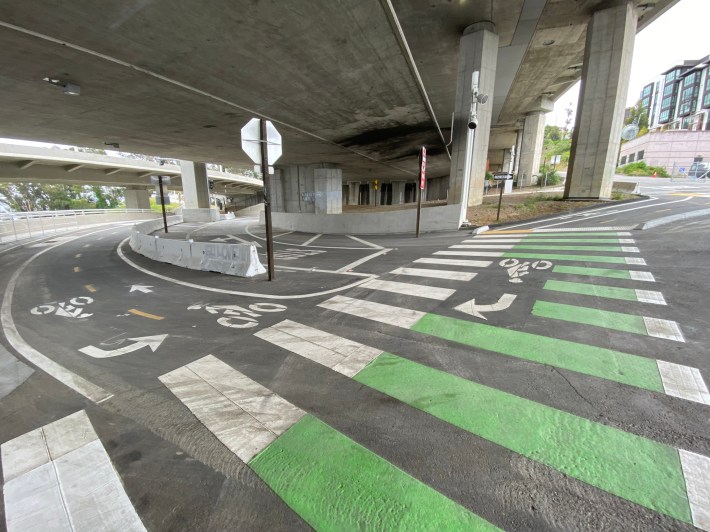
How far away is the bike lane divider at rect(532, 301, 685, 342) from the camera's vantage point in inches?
173

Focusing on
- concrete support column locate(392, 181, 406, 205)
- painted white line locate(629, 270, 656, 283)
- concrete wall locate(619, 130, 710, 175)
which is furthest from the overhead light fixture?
concrete wall locate(619, 130, 710, 175)

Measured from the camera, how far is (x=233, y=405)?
3422 mm

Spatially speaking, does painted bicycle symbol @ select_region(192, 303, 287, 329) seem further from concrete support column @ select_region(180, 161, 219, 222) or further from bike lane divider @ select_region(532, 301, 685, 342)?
concrete support column @ select_region(180, 161, 219, 222)

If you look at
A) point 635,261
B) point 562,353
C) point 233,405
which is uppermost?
point 635,261

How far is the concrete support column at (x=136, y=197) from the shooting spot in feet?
169

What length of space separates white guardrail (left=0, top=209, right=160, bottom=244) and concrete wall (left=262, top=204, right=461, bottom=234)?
1886cm

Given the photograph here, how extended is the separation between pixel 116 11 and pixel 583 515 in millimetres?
13951

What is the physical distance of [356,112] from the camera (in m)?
19.3

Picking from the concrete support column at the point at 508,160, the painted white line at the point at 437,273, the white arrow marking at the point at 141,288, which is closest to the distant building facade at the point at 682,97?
the concrete support column at the point at 508,160

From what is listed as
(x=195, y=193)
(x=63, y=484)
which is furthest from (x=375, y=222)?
(x=195, y=193)

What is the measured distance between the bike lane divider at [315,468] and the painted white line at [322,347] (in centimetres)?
90

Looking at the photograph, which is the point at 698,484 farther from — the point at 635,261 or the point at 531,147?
the point at 531,147

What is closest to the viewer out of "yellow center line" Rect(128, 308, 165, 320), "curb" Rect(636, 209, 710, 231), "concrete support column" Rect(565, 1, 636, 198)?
"yellow center line" Rect(128, 308, 165, 320)

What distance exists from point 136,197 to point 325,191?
38.8 metres
